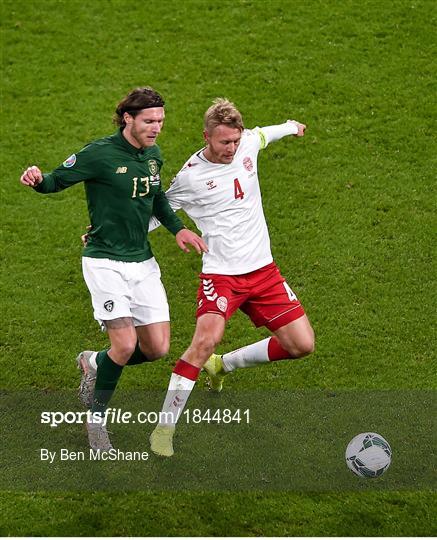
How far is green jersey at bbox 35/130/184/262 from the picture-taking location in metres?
8.57

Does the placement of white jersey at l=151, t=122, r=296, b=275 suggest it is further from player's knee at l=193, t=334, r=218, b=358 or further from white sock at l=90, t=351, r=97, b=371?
white sock at l=90, t=351, r=97, b=371

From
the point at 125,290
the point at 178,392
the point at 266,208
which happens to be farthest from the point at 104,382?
the point at 266,208

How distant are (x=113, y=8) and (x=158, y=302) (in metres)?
7.07

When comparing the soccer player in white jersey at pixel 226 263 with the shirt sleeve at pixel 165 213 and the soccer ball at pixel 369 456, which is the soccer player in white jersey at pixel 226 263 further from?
the soccer ball at pixel 369 456

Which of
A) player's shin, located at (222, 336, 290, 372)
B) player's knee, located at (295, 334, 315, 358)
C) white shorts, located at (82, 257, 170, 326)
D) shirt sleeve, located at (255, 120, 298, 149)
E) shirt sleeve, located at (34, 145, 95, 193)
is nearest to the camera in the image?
shirt sleeve, located at (34, 145, 95, 193)

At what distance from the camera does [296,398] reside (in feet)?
31.4

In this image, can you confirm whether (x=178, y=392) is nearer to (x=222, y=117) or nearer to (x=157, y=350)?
(x=157, y=350)

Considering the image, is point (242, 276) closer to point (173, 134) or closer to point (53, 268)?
point (53, 268)

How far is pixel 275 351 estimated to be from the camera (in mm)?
9250

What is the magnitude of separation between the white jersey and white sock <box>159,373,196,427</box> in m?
0.94

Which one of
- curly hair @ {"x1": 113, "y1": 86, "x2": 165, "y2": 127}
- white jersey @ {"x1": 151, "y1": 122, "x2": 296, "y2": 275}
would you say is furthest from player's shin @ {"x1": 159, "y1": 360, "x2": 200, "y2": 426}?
curly hair @ {"x1": 113, "y1": 86, "x2": 165, "y2": 127}

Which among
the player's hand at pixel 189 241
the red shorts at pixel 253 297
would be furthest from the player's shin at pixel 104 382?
the player's hand at pixel 189 241

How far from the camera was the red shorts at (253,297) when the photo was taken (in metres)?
8.95

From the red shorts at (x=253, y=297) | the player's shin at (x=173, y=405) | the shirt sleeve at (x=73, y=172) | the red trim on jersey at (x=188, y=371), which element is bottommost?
the player's shin at (x=173, y=405)
